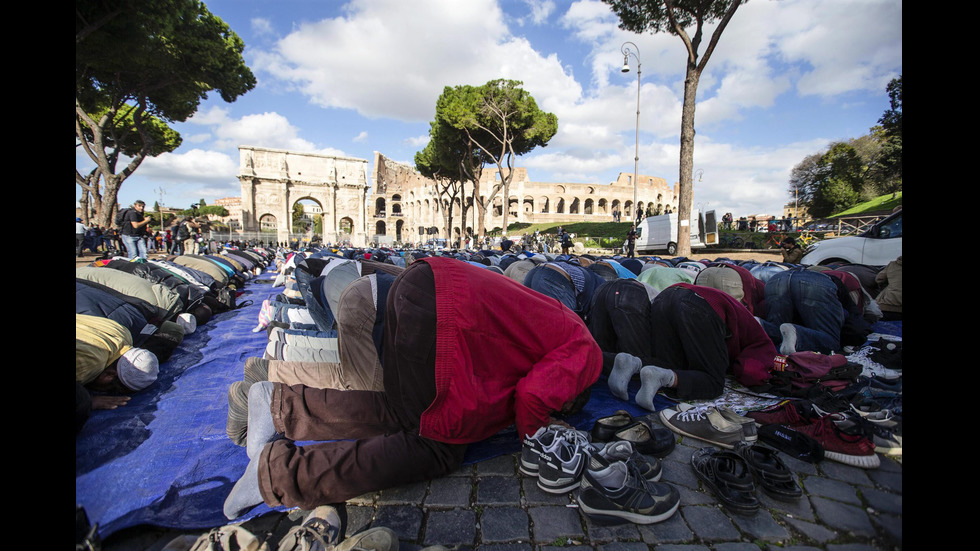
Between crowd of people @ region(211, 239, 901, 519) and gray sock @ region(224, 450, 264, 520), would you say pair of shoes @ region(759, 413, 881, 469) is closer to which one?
crowd of people @ region(211, 239, 901, 519)

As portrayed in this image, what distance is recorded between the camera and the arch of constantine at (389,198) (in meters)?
37.7

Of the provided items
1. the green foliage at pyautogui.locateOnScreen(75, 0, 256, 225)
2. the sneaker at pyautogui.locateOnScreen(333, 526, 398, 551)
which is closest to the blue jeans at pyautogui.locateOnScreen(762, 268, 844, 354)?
the sneaker at pyautogui.locateOnScreen(333, 526, 398, 551)

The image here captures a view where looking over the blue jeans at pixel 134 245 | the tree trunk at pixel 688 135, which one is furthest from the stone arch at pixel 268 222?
the tree trunk at pixel 688 135

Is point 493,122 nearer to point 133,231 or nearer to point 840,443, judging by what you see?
point 133,231

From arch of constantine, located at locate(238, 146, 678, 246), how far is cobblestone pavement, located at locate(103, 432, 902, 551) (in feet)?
101

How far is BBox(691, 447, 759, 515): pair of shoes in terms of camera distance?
168 cm

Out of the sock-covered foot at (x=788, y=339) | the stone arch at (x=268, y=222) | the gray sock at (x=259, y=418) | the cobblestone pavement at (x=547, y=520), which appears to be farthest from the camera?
the stone arch at (x=268, y=222)

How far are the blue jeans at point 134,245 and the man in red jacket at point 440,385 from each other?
12425 mm

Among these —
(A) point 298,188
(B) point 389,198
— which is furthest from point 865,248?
(B) point 389,198

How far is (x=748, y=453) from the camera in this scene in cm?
199

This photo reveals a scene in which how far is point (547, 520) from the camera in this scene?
1695 mm

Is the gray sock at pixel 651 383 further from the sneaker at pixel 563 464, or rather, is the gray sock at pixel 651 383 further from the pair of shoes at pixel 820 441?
the sneaker at pixel 563 464

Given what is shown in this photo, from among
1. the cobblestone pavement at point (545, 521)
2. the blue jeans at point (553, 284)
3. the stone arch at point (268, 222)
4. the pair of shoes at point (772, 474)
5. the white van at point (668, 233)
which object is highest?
the stone arch at point (268, 222)
